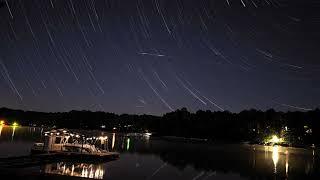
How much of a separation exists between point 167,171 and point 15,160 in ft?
77.1

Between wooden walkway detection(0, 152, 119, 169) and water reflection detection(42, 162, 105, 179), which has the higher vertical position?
wooden walkway detection(0, 152, 119, 169)

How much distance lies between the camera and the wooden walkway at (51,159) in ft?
85.7

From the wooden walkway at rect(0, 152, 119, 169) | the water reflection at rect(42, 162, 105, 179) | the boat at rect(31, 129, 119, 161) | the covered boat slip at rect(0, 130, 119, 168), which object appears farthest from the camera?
the boat at rect(31, 129, 119, 161)

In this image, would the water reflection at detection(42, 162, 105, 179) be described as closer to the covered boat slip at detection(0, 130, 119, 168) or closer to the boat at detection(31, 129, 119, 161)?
the covered boat slip at detection(0, 130, 119, 168)

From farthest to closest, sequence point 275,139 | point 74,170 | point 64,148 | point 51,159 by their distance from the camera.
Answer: point 275,139, point 64,148, point 74,170, point 51,159

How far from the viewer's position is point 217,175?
46219mm

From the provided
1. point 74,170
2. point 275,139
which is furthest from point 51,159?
point 275,139

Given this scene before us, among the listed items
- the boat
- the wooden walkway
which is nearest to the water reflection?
the wooden walkway

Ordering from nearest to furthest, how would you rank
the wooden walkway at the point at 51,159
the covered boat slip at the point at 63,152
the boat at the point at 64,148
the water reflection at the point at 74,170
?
the wooden walkway at the point at 51,159, the water reflection at the point at 74,170, the covered boat slip at the point at 63,152, the boat at the point at 64,148

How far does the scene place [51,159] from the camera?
34.5 metres

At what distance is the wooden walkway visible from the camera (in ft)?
85.7

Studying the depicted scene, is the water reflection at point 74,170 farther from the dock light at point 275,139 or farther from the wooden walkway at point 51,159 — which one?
the dock light at point 275,139

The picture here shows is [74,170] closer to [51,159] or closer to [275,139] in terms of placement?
[51,159]

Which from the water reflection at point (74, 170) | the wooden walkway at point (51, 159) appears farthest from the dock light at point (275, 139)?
the water reflection at point (74, 170)
